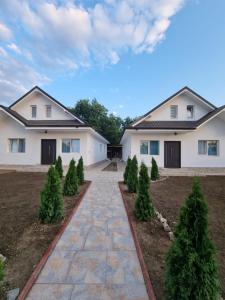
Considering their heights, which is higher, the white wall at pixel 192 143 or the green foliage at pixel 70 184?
the white wall at pixel 192 143

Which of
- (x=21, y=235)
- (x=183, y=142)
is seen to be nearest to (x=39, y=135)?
(x=183, y=142)

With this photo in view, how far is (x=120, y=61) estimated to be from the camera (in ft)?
55.3

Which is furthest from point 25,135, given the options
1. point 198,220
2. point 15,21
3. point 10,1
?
point 198,220

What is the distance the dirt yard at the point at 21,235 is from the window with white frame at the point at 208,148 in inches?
461

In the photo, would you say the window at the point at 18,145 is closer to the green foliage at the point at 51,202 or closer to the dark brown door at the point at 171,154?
the dark brown door at the point at 171,154

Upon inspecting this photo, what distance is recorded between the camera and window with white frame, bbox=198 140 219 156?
14570 mm

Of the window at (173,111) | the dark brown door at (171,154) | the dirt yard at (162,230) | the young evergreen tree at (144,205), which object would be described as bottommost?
the dirt yard at (162,230)

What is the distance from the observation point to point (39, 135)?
15.1 metres

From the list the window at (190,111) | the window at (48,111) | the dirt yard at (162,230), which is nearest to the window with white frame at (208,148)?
the window at (190,111)

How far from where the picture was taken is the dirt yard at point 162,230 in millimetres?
2773

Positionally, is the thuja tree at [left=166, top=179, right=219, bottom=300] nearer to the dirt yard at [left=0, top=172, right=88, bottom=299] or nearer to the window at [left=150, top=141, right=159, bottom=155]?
the dirt yard at [left=0, top=172, right=88, bottom=299]

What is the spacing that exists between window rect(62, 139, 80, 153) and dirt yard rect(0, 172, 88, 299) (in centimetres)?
836

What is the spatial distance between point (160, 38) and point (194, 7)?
9.61 ft

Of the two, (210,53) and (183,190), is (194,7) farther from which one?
(183,190)
